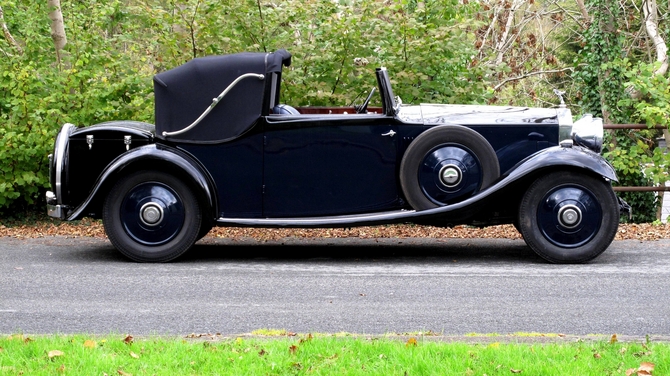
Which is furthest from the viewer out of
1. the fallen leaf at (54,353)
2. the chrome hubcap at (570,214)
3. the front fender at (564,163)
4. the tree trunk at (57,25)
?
the tree trunk at (57,25)

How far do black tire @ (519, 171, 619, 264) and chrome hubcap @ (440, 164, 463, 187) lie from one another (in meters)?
0.61

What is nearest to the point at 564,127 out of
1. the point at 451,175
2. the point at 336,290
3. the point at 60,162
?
the point at 451,175

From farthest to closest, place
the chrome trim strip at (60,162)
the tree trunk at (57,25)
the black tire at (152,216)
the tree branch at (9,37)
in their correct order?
the tree branch at (9,37)
the tree trunk at (57,25)
the chrome trim strip at (60,162)
the black tire at (152,216)

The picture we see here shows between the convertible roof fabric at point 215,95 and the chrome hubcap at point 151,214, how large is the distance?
64 centimetres

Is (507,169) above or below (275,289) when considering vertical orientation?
above

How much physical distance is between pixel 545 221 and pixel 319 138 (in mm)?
2102

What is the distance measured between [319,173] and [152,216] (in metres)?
1.53

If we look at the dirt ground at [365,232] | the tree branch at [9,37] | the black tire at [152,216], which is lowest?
the dirt ground at [365,232]

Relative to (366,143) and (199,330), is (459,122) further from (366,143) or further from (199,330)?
(199,330)

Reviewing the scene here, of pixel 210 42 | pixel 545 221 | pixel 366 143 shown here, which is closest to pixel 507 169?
pixel 545 221

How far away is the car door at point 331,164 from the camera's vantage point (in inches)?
303

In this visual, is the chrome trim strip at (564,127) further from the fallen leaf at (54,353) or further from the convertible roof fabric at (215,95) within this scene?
the fallen leaf at (54,353)

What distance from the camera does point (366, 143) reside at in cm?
769

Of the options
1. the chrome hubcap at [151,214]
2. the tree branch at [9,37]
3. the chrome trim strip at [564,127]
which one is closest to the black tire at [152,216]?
the chrome hubcap at [151,214]
